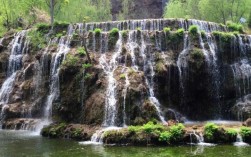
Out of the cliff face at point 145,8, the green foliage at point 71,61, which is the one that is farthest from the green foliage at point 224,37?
the cliff face at point 145,8

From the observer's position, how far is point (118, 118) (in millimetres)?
28125

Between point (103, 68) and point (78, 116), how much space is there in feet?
16.0

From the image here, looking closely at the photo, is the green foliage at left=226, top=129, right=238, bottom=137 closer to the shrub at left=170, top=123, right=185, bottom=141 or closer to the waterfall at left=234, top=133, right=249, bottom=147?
the waterfall at left=234, top=133, right=249, bottom=147

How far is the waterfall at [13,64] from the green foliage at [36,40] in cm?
74

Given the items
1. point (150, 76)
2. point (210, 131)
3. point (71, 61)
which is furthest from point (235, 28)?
point (210, 131)

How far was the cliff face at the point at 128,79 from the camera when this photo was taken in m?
29.5

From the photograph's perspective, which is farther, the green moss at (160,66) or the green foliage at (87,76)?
the green moss at (160,66)

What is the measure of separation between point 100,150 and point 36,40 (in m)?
20.8

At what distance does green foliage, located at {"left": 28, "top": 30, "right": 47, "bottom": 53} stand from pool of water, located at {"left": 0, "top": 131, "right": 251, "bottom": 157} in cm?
1533

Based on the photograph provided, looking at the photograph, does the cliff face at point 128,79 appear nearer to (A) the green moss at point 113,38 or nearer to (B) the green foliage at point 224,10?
(A) the green moss at point 113,38

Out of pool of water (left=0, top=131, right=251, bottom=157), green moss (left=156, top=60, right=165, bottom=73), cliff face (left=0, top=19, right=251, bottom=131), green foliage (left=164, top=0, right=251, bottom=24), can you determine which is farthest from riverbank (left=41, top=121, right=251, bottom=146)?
green foliage (left=164, top=0, right=251, bottom=24)

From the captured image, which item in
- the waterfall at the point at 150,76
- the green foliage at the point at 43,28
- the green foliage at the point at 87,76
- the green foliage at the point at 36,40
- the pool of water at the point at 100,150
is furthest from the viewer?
the green foliage at the point at 43,28

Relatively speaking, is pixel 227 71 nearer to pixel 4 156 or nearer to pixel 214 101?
pixel 214 101

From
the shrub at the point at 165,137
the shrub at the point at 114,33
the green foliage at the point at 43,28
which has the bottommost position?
the shrub at the point at 165,137
